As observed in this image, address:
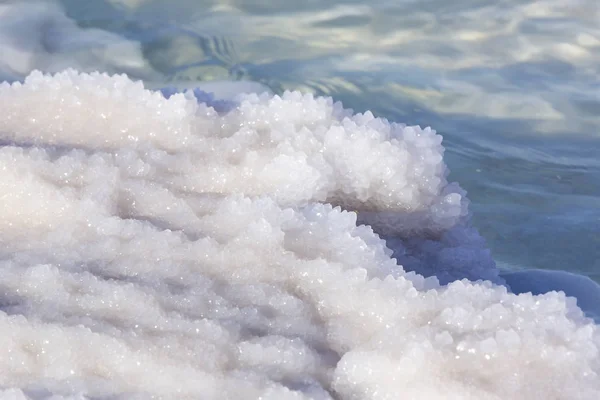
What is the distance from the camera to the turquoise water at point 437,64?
9.30 ft

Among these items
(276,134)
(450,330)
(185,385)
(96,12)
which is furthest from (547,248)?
(96,12)

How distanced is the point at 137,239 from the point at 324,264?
32cm

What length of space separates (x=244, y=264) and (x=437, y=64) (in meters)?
2.60

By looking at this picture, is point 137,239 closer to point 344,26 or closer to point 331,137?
point 331,137

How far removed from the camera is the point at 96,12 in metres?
3.95

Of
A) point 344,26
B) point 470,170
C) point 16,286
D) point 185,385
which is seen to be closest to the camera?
point 185,385

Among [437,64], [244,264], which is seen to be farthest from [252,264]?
[437,64]

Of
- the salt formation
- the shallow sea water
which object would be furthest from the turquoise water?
the salt formation

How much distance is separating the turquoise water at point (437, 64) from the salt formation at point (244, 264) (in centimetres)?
117

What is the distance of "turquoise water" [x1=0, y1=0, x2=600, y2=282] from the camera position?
2836mm

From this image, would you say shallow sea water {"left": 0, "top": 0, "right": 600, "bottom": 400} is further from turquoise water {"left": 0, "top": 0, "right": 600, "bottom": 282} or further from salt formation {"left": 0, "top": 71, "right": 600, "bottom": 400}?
turquoise water {"left": 0, "top": 0, "right": 600, "bottom": 282}

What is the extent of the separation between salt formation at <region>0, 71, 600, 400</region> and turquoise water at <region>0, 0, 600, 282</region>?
117 centimetres

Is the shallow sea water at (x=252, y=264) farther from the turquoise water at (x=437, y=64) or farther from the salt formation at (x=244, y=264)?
the turquoise water at (x=437, y=64)

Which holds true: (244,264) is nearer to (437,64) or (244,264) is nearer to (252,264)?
(252,264)
